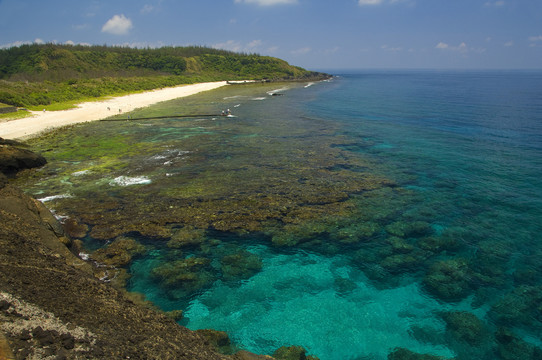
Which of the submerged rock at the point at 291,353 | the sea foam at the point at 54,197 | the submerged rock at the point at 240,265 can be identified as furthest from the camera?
the sea foam at the point at 54,197

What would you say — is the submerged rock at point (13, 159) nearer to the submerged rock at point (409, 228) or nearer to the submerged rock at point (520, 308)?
the submerged rock at point (409, 228)

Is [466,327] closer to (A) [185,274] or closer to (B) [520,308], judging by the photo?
(B) [520,308]

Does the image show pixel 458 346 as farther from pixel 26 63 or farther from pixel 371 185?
pixel 26 63

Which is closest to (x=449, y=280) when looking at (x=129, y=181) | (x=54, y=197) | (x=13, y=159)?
(x=129, y=181)

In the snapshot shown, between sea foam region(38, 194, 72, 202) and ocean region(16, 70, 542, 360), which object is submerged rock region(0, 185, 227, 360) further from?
sea foam region(38, 194, 72, 202)

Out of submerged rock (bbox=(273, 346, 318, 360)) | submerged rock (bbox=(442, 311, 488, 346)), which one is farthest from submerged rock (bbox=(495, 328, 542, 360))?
submerged rock (bbox=(273, 346, 318, 360))

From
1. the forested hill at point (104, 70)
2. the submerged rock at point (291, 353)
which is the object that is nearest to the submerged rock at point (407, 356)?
the submerged rock at point (291, 353)

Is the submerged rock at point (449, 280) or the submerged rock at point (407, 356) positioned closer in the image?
the submerged rock at point (407, 356)
